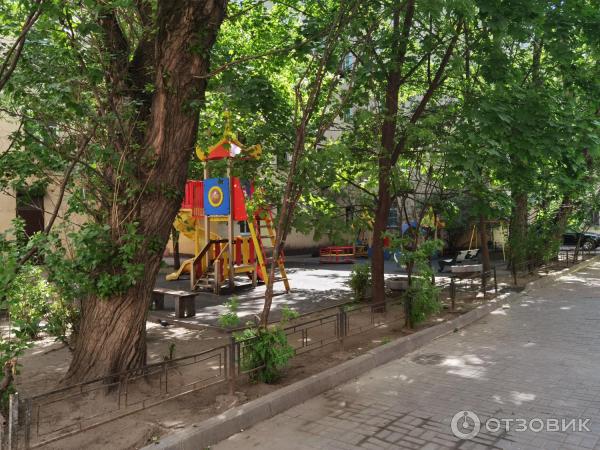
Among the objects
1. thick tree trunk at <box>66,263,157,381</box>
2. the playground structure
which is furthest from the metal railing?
the playground structure

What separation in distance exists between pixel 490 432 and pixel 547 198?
12584 mm

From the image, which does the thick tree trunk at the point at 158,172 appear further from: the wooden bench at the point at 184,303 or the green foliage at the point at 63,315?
the wooden bench at the point at 184,303

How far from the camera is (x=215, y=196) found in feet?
43.8

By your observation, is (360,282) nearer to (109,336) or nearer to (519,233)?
(109,336)

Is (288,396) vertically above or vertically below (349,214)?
below

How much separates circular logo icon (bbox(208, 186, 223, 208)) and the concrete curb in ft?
22.0

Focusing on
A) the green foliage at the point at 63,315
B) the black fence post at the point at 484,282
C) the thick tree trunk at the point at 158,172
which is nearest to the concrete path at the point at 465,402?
the thick tree trunk at the point at 158,172

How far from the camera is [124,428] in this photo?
4652mm

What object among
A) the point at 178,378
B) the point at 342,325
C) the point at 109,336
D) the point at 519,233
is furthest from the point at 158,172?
the point at 519,233

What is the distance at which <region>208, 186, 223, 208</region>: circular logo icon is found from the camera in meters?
13.2

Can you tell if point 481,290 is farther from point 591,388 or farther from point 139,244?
point 139,244

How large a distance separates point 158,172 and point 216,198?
305 inches

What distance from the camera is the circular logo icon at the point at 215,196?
13.2 metres

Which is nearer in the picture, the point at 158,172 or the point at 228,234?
the point at 158,172
